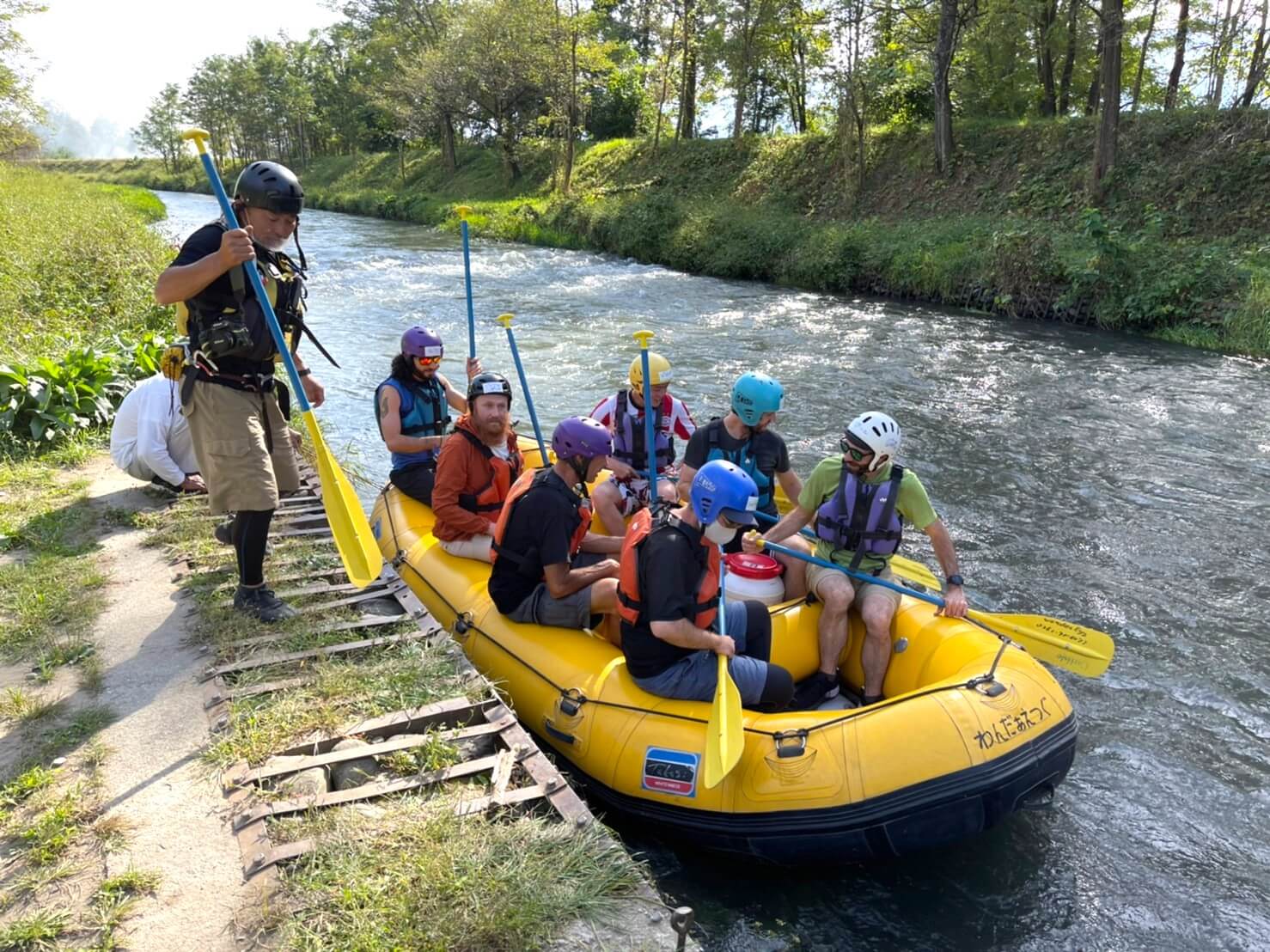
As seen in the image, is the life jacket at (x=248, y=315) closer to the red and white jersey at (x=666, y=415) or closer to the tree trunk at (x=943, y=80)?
the red and white jersey at (x=666, y=415)

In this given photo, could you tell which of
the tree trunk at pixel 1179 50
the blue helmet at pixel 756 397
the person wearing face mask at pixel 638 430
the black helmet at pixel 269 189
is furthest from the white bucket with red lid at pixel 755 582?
the tree trunk at pixel 1179 50

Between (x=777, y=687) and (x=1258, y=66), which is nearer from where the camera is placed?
(x=777, y=687)

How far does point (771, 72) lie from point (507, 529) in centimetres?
2808

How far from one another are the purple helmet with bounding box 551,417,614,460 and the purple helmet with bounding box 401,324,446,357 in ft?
6.20

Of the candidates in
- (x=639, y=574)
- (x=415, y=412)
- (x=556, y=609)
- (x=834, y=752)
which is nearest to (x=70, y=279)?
(x=415, y=412)

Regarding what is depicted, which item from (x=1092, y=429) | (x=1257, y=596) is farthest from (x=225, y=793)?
(x=1092, y=429)

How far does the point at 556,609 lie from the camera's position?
395cm

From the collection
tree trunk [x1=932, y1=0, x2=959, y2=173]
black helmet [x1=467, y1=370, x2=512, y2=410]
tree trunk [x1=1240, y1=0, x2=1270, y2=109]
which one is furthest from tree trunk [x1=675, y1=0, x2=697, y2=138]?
black helmet [x1=467, y1=370, x2=512, y2=410]

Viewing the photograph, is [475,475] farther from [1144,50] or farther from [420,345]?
[1144,50]

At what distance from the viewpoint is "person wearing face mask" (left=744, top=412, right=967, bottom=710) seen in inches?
155

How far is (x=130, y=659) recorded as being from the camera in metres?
3.58

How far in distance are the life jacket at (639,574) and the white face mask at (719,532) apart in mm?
58

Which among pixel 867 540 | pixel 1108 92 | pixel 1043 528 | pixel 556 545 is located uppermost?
pixel 1108 92

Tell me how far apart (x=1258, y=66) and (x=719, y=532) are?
17.7 meters
